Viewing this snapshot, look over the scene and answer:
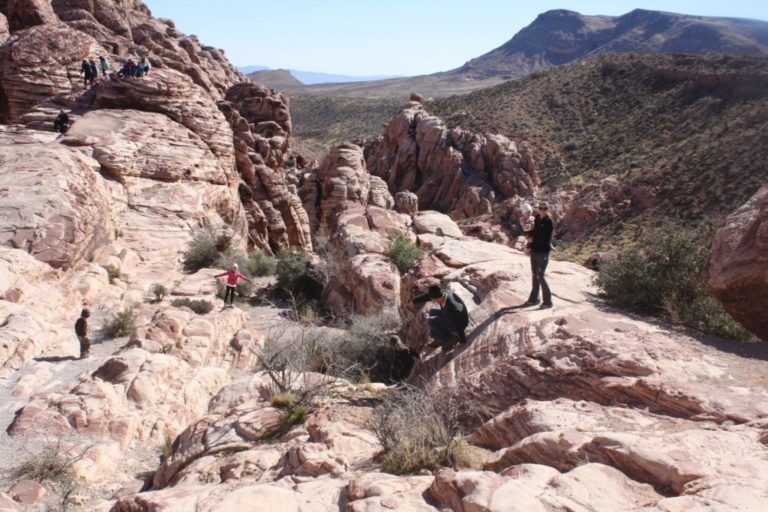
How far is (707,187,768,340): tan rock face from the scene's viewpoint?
6926 mm

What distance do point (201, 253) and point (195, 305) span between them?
3614 mm

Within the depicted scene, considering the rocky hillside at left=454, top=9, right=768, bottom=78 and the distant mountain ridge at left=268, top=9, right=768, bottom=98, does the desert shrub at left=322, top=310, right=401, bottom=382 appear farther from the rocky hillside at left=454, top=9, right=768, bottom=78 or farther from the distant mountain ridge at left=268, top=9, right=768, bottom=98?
the rocky hillside at left=454, top=9, right=768, bottom=78

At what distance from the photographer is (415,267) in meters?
11.3

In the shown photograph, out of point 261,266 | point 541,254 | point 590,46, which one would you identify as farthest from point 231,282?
point 590,46

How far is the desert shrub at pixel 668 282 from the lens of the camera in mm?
8188

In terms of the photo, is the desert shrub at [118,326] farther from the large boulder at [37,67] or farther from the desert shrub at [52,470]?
the large boulder at [37,67]

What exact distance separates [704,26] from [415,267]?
591ft

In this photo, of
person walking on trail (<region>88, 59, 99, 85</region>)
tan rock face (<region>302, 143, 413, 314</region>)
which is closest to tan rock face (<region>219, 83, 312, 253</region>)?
tan rock face (<region>302, 143, 413, 314</region>)

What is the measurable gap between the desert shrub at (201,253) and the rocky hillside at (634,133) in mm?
24295

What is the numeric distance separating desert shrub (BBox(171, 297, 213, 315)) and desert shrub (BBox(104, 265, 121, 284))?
1887 millimetres

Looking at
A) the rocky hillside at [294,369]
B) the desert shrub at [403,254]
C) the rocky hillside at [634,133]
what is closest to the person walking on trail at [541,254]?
the rocky hillside at [294,369]

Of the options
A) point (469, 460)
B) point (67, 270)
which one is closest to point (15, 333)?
point (67, 270)

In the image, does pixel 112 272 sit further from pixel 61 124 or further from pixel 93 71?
pixel 93 71

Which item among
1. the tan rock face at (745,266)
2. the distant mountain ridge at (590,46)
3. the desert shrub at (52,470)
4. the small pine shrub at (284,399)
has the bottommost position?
the desert shrub at (52,470)
